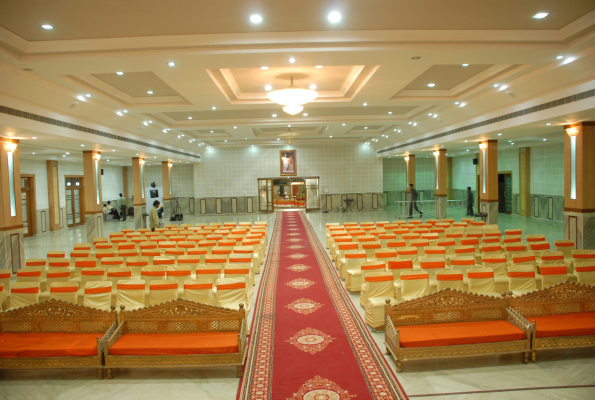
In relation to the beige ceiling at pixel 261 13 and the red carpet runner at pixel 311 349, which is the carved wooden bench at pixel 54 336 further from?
the beige ceiling at pixel 261 13

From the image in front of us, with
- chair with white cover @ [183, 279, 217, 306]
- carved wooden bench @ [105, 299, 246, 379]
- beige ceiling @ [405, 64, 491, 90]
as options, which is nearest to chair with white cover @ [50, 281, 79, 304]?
carved wooden bench @ [105, 299, 246, 379]

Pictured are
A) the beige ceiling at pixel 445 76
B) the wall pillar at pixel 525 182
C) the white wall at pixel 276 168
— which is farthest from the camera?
the white wall at pixel 276 168

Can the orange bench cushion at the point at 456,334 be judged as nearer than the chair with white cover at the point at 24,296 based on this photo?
Yes

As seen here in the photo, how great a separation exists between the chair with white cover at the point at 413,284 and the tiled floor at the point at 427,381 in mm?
1398

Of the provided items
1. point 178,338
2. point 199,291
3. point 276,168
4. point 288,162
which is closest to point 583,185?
point 199,291

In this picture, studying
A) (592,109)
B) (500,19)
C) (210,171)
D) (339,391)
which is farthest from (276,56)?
(210,171)

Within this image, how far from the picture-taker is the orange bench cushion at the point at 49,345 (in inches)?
181

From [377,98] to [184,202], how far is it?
20476 mm

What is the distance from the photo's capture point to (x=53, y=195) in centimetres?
2105

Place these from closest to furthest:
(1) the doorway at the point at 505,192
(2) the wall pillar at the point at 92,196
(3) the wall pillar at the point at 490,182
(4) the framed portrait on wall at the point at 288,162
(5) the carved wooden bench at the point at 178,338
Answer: (5) the carved wooden bench at the point at 178,338
(2) the wall pillar at the point at 92,196
(3) the wall pillar at the point at 490,182
(1) the doorway at the point at 505,192
(4) the framed portrait on wall at the point at 288,162

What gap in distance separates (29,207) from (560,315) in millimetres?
22646

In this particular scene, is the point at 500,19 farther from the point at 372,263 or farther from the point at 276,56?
the point at 372,263

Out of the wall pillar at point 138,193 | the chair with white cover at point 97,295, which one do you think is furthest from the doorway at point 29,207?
the chair with white cover at point 97,295

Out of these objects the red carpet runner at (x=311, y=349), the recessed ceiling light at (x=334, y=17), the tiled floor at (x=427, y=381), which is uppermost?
the recessed ceiling light at (x=334, y=17)
